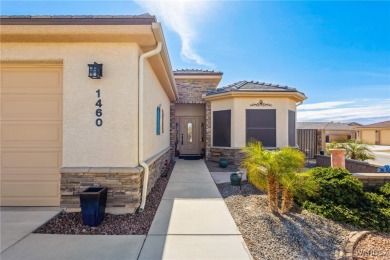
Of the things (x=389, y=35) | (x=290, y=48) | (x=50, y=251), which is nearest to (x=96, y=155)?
(x=50, y=251)

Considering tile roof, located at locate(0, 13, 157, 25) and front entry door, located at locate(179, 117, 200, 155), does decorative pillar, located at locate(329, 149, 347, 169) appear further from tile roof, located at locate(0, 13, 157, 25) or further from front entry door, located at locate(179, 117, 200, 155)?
front entry door, located at locate(179, 117, 200, 155)

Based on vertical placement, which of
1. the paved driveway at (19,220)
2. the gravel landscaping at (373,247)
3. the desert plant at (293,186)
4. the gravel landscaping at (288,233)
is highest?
the desert plant at (293,186)

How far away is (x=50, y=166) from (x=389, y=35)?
12.8 meters

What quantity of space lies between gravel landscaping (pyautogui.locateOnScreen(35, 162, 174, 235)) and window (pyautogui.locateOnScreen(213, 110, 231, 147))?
670cm

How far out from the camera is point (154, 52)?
4383 mm

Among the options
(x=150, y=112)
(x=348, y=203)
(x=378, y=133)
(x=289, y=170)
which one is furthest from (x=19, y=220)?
(x=378, y=133)

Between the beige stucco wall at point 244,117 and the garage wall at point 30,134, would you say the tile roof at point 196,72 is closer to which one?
the beige stucco wall at point 244,117

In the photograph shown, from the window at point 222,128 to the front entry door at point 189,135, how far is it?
80.2 inches

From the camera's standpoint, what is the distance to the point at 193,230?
11.5ft

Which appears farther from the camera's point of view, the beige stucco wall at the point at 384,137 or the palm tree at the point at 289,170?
the beige stucco wall at the point at 384,137

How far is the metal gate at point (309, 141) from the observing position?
12.1m

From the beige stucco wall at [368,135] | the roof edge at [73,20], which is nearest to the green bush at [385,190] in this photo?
the roof edge at [73,20]

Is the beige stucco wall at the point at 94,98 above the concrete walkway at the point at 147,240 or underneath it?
above

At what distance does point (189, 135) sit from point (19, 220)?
971 cm
